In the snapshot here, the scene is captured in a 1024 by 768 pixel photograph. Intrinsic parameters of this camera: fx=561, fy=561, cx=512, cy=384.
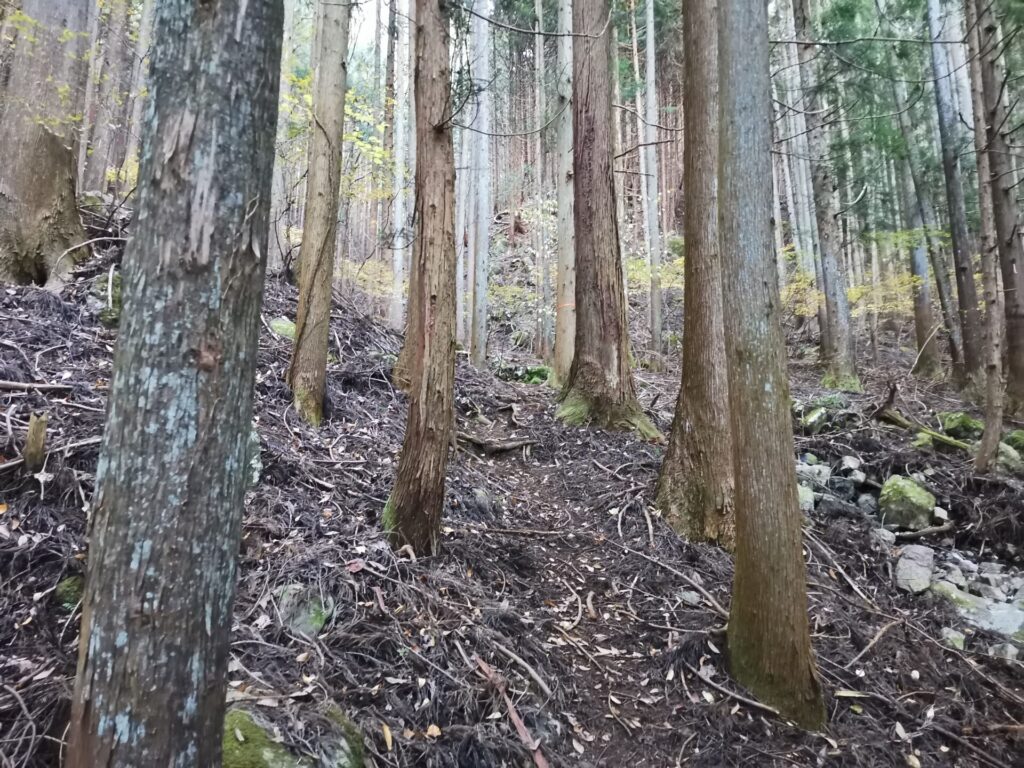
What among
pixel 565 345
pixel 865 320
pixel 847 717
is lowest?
pixel 847 717

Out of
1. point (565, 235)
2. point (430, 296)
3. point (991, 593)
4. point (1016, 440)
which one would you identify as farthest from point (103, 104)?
point (1016, 440)

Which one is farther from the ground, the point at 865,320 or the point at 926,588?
the point at 865,320

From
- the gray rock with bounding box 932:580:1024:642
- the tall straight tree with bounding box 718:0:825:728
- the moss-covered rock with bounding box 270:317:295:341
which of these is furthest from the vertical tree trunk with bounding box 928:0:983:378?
the moss-covered rock with bounding box 270:317:295:341

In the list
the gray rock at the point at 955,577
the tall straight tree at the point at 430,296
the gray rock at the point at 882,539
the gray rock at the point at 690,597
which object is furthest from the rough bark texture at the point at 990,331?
the tall straight tree at the point at 430,296

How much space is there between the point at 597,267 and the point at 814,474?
340cm

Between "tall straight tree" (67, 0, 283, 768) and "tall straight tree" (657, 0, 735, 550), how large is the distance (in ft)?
12.7

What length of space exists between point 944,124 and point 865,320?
1173 cm

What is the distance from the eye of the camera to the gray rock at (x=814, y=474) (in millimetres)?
5824

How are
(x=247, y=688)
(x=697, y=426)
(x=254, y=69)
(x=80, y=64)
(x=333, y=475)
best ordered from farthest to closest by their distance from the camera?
(x=80, y=64) → (x=697, y=426) → (x=333, y=475) → (x=247, y=688) → (x=254, y=69)

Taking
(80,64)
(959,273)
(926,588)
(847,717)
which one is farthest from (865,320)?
(80,64)

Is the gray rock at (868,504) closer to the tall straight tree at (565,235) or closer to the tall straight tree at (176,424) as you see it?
the tall straight tree at (565,235)

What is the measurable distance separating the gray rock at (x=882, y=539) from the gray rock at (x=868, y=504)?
0.35 m

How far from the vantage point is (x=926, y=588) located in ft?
14.4

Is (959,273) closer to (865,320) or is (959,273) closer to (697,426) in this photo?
(697,426)
